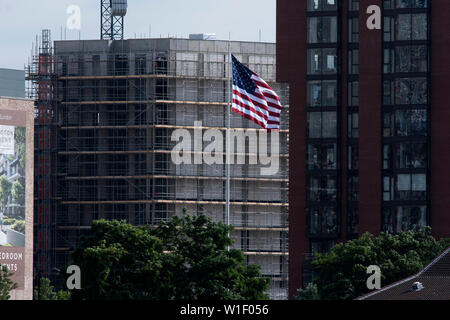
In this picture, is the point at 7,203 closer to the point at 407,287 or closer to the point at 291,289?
the point at 291,289

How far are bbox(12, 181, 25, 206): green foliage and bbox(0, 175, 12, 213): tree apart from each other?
1.80 feet

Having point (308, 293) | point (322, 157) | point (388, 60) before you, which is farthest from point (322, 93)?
point (308, 293)

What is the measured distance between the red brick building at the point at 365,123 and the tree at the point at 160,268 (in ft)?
122

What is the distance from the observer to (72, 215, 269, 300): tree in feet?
216

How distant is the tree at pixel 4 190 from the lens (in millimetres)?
108938

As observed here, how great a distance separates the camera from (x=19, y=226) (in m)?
110

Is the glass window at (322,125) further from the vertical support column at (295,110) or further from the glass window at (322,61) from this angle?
the glass window at (322,61)

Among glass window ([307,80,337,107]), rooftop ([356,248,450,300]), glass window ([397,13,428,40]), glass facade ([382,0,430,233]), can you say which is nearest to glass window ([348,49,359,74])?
glass window ([307,80,337,107])

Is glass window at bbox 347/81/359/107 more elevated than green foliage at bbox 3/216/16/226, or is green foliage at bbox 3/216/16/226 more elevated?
glass window at bbox 347/81/359/107

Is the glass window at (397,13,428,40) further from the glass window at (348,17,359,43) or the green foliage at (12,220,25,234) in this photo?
the green foliage at (12,220,25,234)

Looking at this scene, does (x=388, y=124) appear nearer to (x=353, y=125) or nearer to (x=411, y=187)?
(x=353, y=125)

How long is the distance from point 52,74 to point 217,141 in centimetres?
1729

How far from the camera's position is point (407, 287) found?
67188 mm

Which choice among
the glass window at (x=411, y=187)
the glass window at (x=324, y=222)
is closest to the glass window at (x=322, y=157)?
the glass window at (x=324, y=222)
